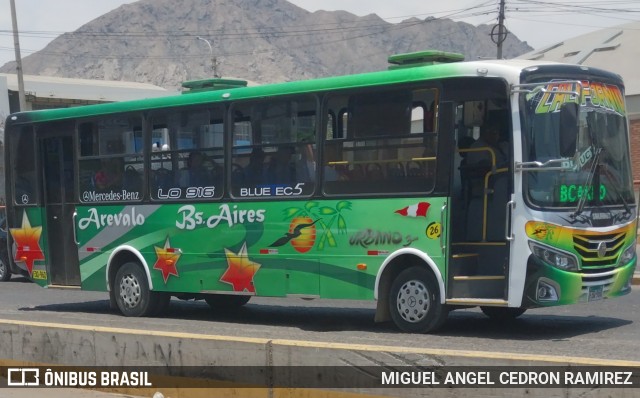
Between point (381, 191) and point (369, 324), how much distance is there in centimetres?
231

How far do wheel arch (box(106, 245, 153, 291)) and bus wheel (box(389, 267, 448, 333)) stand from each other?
4.59 metres

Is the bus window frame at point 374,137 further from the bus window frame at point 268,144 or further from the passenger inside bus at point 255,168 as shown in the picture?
the passenger inside bus at point 255,168

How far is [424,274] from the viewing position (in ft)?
39.3

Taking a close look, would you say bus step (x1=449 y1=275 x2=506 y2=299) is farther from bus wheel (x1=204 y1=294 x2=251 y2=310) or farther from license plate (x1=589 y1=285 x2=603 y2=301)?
bus wheel (x1=204 y1=294 x2=251 y2=310)

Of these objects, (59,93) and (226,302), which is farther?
(59,93)

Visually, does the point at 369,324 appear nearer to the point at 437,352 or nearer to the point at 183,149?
the point at 183,149

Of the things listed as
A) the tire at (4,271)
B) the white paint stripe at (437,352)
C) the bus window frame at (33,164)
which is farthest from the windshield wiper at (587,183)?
the tire at (4,271)

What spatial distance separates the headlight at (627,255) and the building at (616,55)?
2537 centimetres

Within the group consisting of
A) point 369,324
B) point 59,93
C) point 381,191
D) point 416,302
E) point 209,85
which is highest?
point 59,93

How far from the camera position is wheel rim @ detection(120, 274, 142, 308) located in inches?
609

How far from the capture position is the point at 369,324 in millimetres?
13836

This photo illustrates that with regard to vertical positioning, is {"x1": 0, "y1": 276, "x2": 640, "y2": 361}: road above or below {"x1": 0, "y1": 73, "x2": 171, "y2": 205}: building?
below

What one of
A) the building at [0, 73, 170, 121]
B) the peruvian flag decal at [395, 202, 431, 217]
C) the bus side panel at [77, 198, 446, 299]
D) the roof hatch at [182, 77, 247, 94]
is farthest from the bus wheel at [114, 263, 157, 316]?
the building at [0, 73, 170, 121]

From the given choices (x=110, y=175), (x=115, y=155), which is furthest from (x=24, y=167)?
(x=115, y=155)
